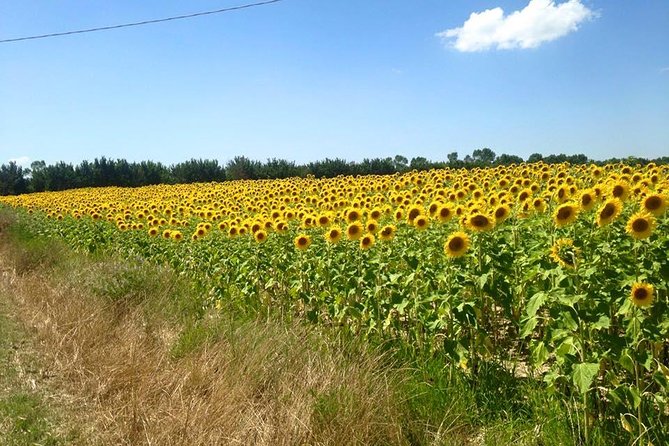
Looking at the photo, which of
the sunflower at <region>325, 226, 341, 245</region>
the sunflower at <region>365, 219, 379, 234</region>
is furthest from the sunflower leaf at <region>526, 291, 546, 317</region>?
the sunflower at <region>325, 226, 341, 245</region>

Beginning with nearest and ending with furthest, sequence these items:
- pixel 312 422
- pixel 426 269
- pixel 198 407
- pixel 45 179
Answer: pixel 312 422 < pixel 198 407 < pixel 426 269 < pixel 45 179

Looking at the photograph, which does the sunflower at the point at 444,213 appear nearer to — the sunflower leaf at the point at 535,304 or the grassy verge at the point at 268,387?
the grassy verge at the point at 268,387

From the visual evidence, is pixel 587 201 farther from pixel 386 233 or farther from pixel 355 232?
pixel 355 232

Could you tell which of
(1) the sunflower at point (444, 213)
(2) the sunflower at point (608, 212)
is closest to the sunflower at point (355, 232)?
(1) the sunflower at point (444, 213)

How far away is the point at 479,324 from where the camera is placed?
446 centimetres

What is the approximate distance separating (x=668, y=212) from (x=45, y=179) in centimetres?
5040

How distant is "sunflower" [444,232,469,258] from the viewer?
166 inches

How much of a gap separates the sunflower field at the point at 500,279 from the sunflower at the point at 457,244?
1 centimetres

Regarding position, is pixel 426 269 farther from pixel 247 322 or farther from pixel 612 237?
pixel 247 322

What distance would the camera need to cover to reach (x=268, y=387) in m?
4.21

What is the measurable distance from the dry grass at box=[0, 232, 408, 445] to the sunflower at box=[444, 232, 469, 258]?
98 centimetres

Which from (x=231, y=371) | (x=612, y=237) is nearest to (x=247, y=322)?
(x=231, y=371)

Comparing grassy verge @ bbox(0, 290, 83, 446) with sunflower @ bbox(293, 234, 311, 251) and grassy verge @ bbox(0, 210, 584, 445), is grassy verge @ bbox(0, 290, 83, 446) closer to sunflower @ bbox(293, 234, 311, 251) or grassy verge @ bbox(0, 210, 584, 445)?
grassy verge @ bbox(0, 210, 584, 445)

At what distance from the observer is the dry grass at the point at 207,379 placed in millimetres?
3508
